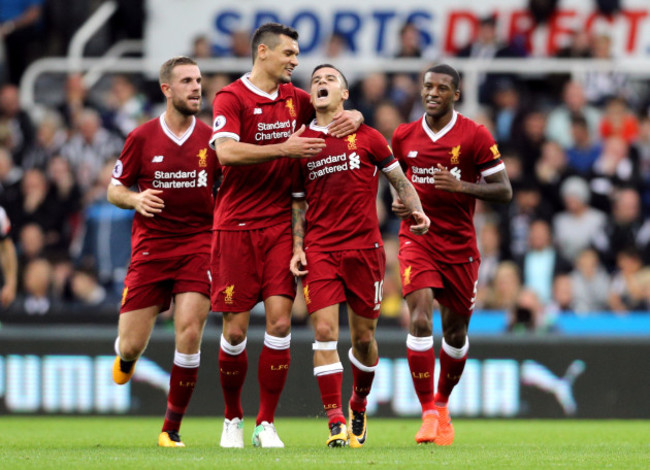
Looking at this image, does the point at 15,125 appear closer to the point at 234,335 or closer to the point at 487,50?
the point at 487,50

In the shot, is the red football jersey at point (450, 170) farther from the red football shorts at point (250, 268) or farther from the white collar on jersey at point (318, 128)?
the red football shorts at point (250, 268)

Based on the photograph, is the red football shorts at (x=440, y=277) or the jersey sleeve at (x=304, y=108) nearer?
the jersey sleeve at (x=304, y=108)

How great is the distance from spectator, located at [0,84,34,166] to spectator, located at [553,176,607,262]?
708 centimetres

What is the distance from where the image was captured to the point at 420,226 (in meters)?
9.39

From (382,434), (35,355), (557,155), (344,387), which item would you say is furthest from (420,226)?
(557,155)

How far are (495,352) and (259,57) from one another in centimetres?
564

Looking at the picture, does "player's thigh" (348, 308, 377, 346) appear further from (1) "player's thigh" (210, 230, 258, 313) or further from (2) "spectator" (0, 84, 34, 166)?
(2) "spectator" (0, 84, 34, 166)

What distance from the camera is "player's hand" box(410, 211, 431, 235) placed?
30.8ft

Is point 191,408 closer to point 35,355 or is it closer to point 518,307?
point 35,355

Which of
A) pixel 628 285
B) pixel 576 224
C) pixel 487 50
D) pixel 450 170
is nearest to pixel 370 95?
pixel 487 50

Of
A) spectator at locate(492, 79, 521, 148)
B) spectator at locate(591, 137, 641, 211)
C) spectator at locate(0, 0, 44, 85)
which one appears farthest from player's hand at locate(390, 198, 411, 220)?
spectator at locate(0, 0, 44, 85)

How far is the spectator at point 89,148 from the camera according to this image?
17.1m

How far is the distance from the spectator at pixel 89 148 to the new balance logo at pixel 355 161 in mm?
8085

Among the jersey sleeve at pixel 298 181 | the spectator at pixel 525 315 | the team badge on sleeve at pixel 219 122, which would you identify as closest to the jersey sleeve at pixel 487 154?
the jersey sleeve at pixel 298 181
